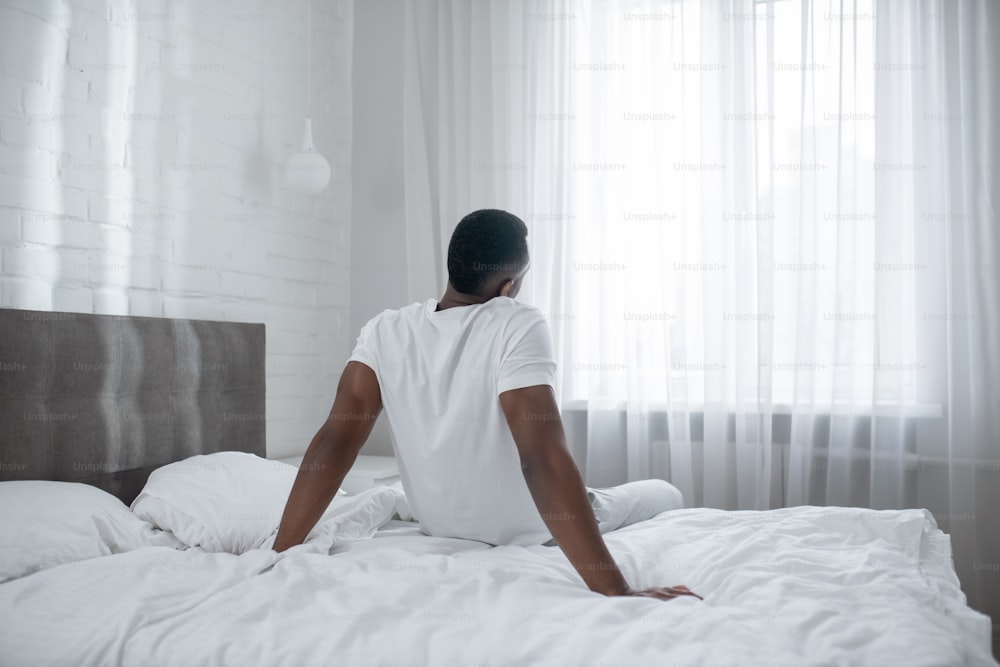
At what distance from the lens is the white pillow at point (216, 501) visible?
1934 millimetres

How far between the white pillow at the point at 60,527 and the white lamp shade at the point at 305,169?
5.12ft

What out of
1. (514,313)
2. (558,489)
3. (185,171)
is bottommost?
(558,489)

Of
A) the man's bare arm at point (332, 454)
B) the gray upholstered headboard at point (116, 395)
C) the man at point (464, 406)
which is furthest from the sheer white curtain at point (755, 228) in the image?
the man's bare arm at point (332, 454)

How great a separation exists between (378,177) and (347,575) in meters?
2.67

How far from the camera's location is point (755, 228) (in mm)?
3082

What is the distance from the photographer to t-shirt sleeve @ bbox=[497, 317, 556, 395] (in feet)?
4.95

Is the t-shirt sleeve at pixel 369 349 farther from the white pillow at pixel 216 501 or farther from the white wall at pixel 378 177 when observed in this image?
the white wall at pixel 378 177

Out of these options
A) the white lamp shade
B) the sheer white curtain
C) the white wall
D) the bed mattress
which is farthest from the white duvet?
the white wall

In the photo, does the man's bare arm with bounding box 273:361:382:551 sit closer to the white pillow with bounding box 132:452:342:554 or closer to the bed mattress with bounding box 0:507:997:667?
the bed mattress with bounding box 0:507:997:667

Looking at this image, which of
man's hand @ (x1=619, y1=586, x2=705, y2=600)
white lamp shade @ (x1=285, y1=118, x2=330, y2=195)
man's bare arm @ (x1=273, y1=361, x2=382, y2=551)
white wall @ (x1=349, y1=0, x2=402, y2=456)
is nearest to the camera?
man's hand @ (x1=619, y1=586, x2=705, y2=600)

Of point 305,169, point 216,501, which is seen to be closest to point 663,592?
point 216,501

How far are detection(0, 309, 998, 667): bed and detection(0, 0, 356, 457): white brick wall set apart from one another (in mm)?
260

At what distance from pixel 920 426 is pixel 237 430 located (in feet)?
8.25

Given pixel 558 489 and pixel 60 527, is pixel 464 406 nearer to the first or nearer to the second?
pixel 558 489
